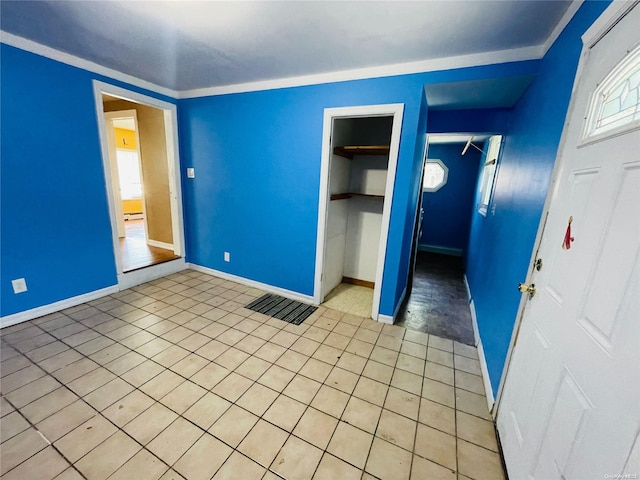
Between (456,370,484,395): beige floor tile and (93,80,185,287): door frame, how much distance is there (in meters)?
3.64

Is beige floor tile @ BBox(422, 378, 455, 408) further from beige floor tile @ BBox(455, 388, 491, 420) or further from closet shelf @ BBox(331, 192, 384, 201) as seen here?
closet shelf @ BBox(331, 192, 384, 201)

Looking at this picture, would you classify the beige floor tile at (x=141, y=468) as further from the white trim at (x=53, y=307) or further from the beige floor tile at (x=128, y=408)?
the white trim at (x=53, y=307)

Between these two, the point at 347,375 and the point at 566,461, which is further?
the point at 347,375

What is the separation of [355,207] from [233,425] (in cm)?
272

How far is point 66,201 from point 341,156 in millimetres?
2887

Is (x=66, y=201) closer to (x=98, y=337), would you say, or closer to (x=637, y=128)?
(x=98, y=337)

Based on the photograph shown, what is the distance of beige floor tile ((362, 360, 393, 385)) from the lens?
189cm

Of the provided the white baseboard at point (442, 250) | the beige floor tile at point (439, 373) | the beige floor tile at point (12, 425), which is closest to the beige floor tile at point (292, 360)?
the beige floor tile at point (439, 373)

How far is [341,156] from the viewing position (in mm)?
3062

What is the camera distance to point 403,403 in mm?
1685

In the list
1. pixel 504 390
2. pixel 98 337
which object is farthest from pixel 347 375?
pixel 98 337

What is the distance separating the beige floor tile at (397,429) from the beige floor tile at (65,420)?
172cm

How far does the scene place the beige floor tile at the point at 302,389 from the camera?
1691 mm

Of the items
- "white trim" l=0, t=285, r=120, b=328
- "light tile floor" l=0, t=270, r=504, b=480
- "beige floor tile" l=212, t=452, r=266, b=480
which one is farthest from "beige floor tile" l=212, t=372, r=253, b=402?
"white trim" l=0, t=285, r=120, b=328
